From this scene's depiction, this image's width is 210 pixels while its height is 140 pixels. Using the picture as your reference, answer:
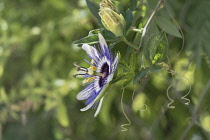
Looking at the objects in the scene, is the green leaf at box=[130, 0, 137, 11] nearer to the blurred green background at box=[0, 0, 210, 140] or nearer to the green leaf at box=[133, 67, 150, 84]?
the green leaf at box=[133, 67, 150, 84]

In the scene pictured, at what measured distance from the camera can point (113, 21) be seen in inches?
21.4

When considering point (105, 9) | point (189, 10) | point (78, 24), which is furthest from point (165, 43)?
point (78, 24)

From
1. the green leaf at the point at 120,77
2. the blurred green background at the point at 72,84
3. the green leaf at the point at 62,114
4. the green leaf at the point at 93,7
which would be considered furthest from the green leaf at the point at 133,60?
the green leaf at the point at 62,114

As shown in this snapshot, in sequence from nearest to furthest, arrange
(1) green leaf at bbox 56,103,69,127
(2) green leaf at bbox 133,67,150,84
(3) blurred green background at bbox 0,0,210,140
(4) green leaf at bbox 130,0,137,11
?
(2) green leaf at bbox 133,67,150,84
(4) green leaf at bbox 130,0,137,11
(3) blurred green background at bbox 0,0,210,140
(1) green leaf at bbox 56,103,69,127

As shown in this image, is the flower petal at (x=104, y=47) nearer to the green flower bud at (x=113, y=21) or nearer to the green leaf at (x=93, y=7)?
the green flower bud at (x=113, y=21)

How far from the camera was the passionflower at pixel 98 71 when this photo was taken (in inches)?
21.6

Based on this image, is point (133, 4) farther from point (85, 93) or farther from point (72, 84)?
point (72, 84)

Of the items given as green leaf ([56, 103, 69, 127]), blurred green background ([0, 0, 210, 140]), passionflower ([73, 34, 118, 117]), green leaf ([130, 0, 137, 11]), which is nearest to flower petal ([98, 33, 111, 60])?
passionflower ([73, 34, 118, 117])

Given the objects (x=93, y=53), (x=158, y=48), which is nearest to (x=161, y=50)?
(x=158, y=48)

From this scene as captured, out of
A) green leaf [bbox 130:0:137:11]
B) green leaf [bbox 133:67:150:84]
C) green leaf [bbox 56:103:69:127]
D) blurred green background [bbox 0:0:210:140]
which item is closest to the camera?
green leaf [bbox 133:67:150:84]

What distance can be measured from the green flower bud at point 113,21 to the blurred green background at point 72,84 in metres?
0.45

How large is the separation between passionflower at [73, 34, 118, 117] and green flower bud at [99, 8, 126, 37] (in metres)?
0.02

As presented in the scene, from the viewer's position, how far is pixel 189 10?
115 cm

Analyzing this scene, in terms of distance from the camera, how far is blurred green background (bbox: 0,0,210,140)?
106cm
